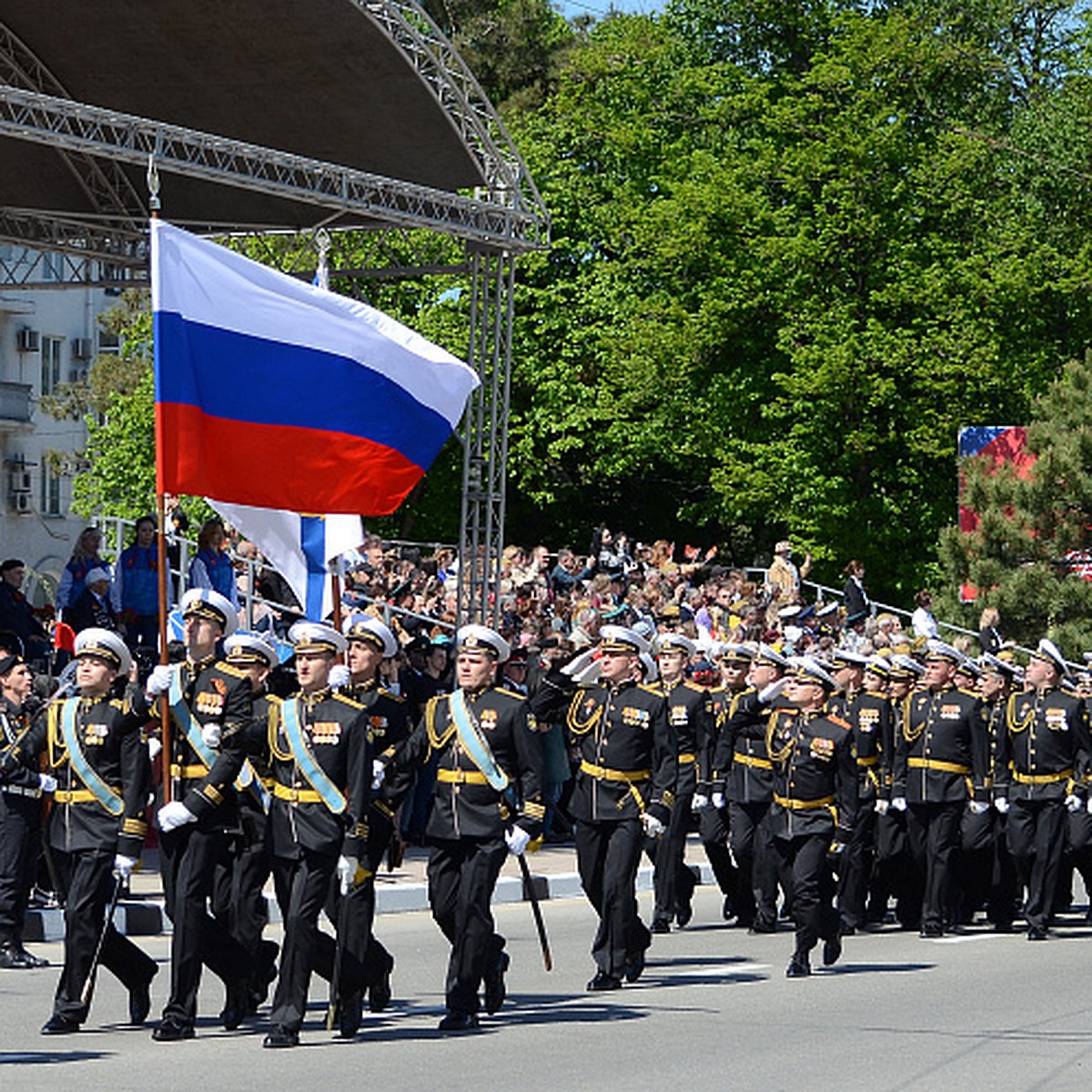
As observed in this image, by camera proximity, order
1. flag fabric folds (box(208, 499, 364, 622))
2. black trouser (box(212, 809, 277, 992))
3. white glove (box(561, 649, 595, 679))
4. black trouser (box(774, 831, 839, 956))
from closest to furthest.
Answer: black trouser (box(212, 809, 277, 992)) → flag fabric folds (box(208, 499, 364, 622)) → black trouser (box(774, 831, 839, 956)) → white glove (box(561, 649, 595, 679))

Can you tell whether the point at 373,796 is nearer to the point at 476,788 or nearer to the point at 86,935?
the point at 476,788

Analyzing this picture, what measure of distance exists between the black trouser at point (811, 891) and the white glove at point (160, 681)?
14.4 feet

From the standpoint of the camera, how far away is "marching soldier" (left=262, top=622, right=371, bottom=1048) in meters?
10.7

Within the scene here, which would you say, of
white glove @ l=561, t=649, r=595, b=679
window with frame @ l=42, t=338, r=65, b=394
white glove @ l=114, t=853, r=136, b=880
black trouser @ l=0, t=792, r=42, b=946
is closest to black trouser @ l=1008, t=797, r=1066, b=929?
white glove @ l=561, t=649, r=595, b=679

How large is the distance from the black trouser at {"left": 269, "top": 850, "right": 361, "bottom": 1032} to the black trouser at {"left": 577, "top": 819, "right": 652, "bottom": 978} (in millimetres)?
2179

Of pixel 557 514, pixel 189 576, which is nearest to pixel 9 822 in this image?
pixel 189 576

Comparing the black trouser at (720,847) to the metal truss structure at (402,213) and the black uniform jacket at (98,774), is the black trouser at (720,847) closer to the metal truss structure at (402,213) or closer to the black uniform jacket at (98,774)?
the metal truss structure at (402,213)

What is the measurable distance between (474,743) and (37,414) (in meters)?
53.7

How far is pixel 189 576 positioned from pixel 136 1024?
9.25 m

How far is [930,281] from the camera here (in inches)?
1513

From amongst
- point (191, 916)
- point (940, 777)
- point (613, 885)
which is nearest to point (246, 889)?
point (191, 916)

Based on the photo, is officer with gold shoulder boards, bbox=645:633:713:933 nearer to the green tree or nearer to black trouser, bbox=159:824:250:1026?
Answer: black trouser, bbox=159:824:250:1026

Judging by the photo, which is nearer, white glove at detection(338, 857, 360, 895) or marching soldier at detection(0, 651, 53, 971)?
white glove at detection(338, 857, 360, 895)

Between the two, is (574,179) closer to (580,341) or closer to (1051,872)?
(580,341)
